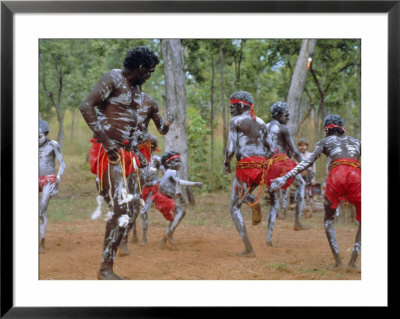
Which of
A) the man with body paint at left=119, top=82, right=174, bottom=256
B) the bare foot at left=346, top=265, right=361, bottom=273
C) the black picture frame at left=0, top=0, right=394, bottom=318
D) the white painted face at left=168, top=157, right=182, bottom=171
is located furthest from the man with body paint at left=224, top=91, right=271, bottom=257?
the black picture frame at left=0, top=0, right=394, bottom=318

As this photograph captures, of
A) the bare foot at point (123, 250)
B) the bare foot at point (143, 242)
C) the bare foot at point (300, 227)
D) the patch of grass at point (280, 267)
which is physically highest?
the bare foot at point (300, 227)

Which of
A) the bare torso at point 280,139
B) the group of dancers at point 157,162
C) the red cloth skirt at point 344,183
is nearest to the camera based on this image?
the group of dancers at point 157,162

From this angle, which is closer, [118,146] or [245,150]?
[118,146]

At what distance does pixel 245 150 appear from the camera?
770 cm

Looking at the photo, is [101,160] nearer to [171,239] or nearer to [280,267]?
[171,239]

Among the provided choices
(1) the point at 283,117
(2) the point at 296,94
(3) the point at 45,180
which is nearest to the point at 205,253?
(1) the point at 283,117

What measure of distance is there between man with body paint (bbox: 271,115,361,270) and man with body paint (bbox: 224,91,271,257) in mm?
306

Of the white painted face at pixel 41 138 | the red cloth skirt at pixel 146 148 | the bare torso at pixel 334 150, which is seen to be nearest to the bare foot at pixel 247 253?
the bare torso at pixel 334 150

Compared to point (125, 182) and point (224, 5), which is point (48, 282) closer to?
point (125, 182)

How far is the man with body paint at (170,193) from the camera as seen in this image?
735 centimetres

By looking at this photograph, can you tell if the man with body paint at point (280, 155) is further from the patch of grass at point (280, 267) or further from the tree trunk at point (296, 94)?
the patch of grass at point (280, 267)

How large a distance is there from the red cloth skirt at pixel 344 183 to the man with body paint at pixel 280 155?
459 millimetres

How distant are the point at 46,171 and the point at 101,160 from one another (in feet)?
2.01

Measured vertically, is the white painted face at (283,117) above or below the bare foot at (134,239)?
above
